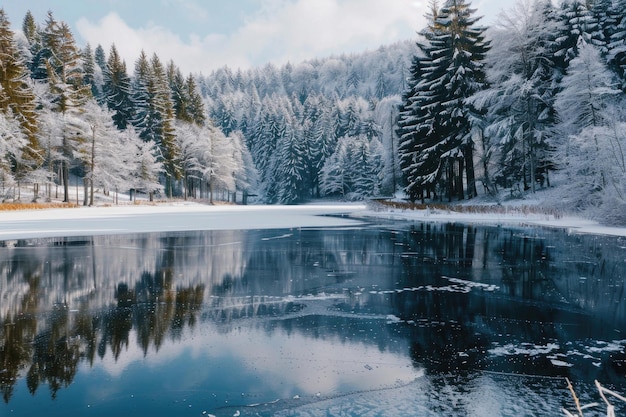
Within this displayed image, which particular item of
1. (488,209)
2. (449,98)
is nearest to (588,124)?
(488,209)

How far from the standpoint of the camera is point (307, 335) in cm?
691

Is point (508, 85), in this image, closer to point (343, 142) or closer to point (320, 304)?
point (320, 304)

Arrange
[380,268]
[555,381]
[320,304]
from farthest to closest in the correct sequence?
[380,268], [320,304], [555,381]

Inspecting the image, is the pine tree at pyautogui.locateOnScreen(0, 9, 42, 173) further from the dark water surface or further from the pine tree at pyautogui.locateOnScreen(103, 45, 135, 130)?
the dark water surface

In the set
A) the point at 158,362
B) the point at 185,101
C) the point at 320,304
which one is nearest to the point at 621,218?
the point at 320,304

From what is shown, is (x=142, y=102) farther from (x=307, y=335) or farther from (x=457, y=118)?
(x=307, y=335)

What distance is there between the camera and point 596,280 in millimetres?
10938

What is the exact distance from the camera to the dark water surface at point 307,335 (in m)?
4.75

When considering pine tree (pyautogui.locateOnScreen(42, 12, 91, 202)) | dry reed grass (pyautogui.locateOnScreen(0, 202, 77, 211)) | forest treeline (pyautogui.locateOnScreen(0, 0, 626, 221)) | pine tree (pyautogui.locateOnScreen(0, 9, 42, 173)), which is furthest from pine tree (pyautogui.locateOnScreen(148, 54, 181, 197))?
dry reed grass (pyautogui.locateOnScreen(0, 202, 77, 211))

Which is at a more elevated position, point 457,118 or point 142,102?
point 142,102

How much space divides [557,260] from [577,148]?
59.6 feet

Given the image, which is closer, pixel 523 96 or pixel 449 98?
pixel 523 96

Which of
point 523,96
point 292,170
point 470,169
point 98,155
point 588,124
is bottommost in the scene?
point 470,169

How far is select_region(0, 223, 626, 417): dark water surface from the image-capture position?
4.75 m
